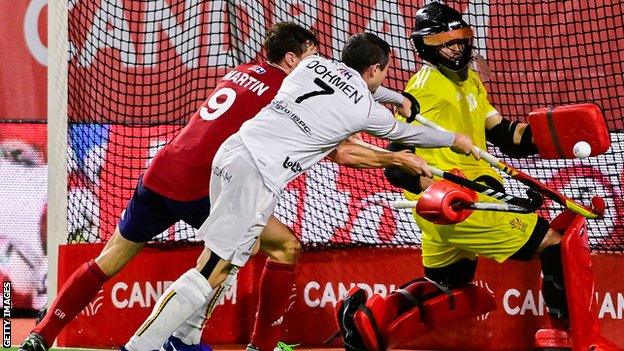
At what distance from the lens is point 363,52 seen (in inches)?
210

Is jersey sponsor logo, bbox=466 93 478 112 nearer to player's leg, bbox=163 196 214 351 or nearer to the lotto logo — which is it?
player's leg, bbox=163 196 214 351

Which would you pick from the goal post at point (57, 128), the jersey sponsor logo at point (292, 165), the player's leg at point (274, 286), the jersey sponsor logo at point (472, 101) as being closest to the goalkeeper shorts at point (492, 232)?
the jersey sponsor logo at point (472, 101)

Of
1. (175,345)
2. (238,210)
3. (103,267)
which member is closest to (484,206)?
(238,210)

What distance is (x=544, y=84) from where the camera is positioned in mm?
6973

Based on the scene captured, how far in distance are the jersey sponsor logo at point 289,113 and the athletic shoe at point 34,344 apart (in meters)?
1.51

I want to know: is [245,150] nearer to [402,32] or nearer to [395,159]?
[395,159]

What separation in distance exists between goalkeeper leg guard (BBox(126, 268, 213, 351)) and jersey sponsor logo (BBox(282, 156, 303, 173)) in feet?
1.74

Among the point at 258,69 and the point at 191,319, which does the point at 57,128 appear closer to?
the point at 258,69

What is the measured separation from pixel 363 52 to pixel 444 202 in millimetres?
661

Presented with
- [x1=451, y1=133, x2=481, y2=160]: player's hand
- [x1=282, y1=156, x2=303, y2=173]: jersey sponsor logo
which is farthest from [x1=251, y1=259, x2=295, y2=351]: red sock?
[x1=451, y1=133, x2=481, y2=160]: player's hand

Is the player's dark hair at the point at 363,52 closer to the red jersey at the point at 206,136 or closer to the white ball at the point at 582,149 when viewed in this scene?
the red jersey at the point at 206,136

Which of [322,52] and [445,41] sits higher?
[445,41]

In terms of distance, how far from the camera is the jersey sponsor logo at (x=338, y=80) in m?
5.21

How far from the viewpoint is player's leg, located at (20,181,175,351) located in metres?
5.82
